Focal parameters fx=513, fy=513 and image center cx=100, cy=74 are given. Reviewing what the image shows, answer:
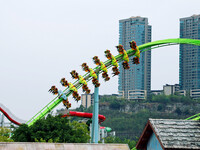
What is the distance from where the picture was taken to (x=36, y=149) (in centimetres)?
1802

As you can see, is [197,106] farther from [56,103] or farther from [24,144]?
[24,144]

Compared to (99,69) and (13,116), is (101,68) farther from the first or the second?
(13,116)

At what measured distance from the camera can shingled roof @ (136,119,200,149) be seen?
1878 cm

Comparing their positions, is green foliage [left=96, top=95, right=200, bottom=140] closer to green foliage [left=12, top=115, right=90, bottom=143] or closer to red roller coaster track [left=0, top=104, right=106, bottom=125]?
red roller coaster track [left=0, top=104, right=106, bottom=125]

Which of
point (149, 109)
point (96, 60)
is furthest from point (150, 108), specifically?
point (96, 60)

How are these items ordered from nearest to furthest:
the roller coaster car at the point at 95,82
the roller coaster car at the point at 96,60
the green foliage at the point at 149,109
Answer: the roller coaster car at the point at 95,82, the roller coaster car at the point at 96,60, the green foliage at the point at 149,109

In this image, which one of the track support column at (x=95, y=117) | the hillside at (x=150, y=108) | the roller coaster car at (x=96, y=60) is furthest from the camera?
the hillside at (x=150, y=108)

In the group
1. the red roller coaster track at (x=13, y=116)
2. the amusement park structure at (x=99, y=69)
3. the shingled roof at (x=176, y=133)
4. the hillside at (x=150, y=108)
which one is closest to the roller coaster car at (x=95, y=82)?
the amusement park structure at (x=99, y=69)

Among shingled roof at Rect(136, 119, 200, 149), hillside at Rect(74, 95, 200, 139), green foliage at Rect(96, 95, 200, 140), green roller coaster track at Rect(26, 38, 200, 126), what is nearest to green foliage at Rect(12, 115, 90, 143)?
green roller coaster track at Rect(26, 38, 200, 126)

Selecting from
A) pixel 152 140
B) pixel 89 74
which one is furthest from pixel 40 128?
pixel 152 140

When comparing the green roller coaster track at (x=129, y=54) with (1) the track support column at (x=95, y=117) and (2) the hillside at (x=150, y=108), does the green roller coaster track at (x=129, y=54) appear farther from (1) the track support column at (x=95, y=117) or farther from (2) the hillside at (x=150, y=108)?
(2) the hillside at (x=150, y=108)

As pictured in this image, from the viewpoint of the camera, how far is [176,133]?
63.7 ft

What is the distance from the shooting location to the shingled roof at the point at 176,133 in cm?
1878

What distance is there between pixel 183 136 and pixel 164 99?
6900 inches
